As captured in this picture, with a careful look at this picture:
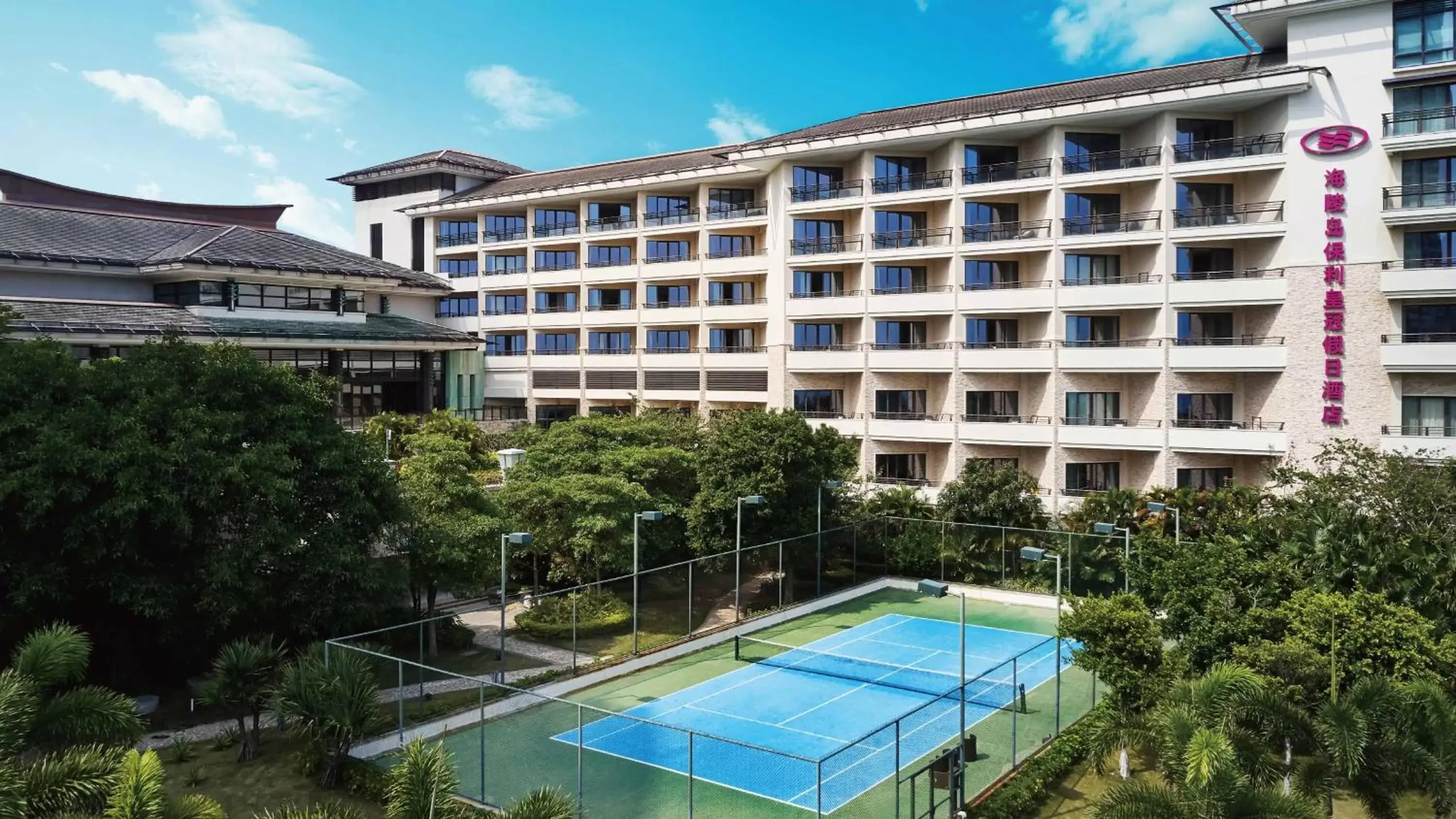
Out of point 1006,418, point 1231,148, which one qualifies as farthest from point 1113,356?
point 1231,148

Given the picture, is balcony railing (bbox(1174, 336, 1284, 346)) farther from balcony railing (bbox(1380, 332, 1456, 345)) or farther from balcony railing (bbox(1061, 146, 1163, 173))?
balcony railing (bbox(1061, 146, 1163, 173))

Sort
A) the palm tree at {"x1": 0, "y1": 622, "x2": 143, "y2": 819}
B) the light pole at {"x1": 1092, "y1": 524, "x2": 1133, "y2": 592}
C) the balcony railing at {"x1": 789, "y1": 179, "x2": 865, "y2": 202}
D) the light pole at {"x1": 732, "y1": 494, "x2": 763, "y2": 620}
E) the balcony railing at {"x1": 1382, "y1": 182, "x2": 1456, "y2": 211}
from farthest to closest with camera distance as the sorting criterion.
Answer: the balcony railing at {"x1": 789, "y1": 179, "x2": 865, "y2": 202} → the balcony railing at {"x1": 1382, "y1": 182, "x2": 1456, "y2": 211} → the light pole at {"x1": 732, "y1": 494, "x2": 763, "y2": 620} → the light pole at {"x1": 1092, "y1": 524, "x2": 1133, "y2": 592} → the palm tree at {"x1": 0, "y1": 622, "x2": 143, "y2": 819}

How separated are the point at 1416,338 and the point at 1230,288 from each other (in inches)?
257

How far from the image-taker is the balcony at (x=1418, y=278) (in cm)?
3675

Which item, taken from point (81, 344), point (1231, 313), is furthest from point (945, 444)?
point (81, 344)

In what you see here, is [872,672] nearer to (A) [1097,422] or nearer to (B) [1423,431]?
(A) [1097,422]

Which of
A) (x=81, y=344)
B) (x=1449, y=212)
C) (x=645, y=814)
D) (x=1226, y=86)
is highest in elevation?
(x=1226, y=86)

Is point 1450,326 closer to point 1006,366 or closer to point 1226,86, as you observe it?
point 1226,86

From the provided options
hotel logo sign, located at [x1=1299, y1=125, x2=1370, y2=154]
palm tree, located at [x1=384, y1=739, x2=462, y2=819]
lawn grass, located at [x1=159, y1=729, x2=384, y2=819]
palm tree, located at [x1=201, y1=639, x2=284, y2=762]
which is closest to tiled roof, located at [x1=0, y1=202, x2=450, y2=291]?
palm tree, located at [x1=201, y1=639, x2=284, y2=762]

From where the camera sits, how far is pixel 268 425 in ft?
79.2

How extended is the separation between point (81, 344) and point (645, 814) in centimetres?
3142

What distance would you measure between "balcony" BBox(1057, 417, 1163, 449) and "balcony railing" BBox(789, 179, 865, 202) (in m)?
14.6

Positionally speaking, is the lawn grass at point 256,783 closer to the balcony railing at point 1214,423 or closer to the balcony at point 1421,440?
the balcony railing at point 1214,423

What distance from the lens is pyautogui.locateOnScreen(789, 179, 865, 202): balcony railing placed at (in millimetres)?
49062
